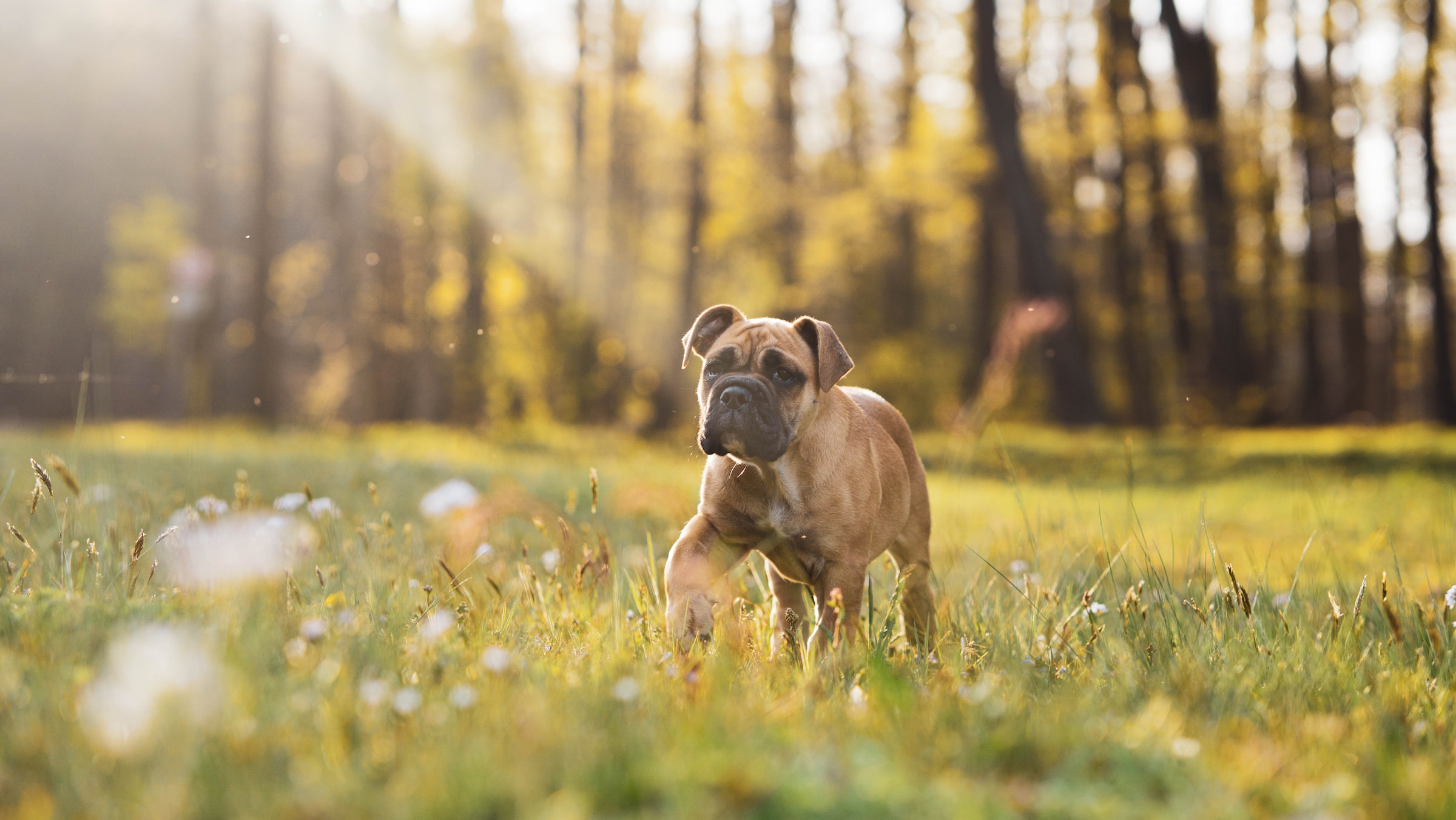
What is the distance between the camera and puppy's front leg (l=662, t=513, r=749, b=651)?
3461 mm

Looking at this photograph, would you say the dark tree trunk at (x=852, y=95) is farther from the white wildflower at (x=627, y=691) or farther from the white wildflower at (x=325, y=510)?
the white wildflower at (x=627, y=691)

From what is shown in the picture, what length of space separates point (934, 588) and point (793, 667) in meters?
2.15

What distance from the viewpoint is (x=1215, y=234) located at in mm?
20703

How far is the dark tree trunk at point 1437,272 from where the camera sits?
65.2 ft

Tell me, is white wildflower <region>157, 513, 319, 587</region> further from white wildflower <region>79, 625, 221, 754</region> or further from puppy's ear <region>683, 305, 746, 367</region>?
puppy's ear <region>683, 305, 746, 367</region>

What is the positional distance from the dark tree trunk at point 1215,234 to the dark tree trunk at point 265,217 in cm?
1705

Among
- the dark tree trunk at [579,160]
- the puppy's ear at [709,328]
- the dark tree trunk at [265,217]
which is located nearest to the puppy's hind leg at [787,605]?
the puppy's ear at [709,328]

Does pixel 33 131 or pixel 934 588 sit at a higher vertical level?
pixel 33 131

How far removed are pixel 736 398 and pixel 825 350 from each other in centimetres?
58

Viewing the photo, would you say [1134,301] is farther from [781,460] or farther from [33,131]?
[33,131]

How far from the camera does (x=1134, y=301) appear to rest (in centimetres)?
2695

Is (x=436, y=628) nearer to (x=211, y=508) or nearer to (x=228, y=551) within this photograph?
(x=228, y=551)

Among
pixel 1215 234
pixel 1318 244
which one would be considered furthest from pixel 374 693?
pixel 1318 244

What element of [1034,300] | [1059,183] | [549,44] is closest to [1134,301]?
[1059,183]
